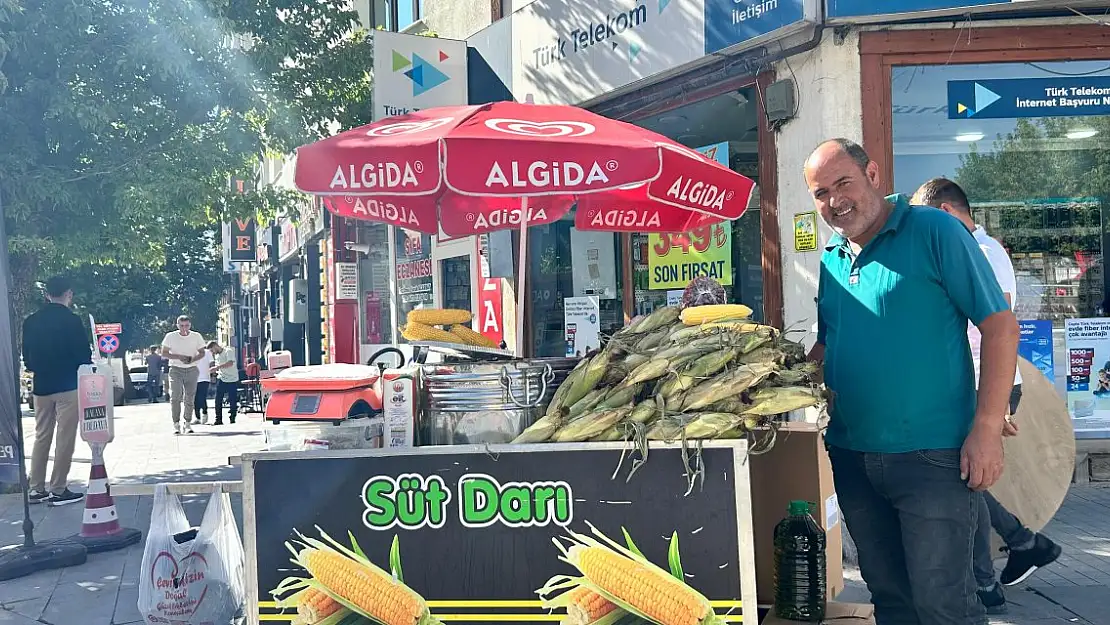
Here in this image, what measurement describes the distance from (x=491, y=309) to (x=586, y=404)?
319 inches

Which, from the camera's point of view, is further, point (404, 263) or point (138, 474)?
point (404, 263)

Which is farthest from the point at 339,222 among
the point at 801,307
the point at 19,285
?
the point at 801,307

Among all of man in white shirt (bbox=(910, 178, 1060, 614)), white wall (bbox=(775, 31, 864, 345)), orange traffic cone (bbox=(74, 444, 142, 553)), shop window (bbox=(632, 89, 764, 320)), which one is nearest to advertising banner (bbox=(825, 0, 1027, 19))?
white wall (bbox=(775, 31, 864, 345))

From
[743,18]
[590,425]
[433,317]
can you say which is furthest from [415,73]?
[590,425]

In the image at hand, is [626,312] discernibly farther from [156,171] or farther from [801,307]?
[156,171]

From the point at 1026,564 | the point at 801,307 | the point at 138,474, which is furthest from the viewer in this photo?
the point at 138,474

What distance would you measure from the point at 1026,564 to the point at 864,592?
0.84 meters

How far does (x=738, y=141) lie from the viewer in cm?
802

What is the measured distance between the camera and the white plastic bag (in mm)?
4422

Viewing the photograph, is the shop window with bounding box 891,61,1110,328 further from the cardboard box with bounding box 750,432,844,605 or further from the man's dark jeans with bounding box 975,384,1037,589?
the cardboard box with bounding box 750,432,844,605

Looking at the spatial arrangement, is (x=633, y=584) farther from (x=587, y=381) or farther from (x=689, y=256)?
(x=689, y=256)

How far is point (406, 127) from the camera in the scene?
452cm

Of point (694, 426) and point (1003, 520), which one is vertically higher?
point (694, 426)

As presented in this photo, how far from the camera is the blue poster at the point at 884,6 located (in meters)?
6.40
